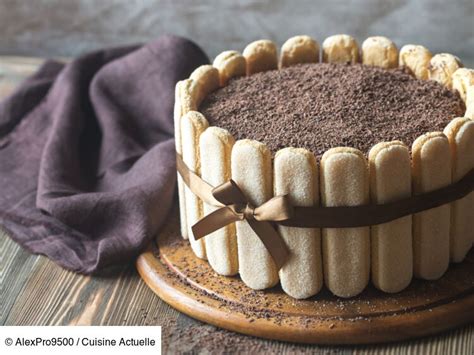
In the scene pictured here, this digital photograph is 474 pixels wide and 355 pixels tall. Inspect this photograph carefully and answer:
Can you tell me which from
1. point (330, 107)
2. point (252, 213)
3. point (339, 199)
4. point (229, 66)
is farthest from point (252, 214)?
point (229, 66)

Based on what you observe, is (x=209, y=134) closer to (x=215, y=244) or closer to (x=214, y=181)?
(x=214, y=181)

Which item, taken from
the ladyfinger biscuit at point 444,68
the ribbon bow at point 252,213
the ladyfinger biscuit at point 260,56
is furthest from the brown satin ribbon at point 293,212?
the ladyfinger biscuit at point 260,56

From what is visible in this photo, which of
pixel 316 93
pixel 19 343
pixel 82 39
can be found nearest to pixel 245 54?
pixel 316 93

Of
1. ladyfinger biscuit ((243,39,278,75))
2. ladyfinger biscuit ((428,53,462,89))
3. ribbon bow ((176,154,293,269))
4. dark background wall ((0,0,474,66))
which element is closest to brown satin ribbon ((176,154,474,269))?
ribbon bow ((176,154,293,269))

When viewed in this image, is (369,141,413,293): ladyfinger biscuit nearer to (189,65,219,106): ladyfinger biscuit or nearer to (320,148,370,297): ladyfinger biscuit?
(320,148,370,297): ladyfinger biscuit

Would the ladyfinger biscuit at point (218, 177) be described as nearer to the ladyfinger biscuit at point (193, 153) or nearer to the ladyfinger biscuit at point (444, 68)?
the ladyfinger biscuit at point (193, 153)

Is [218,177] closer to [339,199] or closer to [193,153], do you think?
[193,153]
